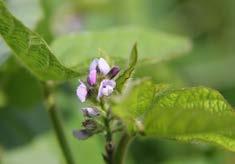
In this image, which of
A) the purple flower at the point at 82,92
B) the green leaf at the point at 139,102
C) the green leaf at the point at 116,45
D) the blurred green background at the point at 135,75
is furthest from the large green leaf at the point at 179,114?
the blurred green background at the point at 135,75

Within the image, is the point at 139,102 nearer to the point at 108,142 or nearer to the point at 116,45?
the point at 108,142

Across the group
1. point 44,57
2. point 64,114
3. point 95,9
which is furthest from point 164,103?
point 95,9

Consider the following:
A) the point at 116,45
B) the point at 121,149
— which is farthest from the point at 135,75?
the point at 121,149

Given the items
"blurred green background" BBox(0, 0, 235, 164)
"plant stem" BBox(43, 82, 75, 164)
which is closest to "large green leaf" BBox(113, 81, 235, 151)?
"plant stem" BBox(43, 82, 75, 164)

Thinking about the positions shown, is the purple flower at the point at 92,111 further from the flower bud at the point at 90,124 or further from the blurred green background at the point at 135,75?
the blurred green background at the point at 135,75

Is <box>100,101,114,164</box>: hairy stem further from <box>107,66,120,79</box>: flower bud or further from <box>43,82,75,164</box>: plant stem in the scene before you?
<box>43,82,75,164</box>: plant stem
